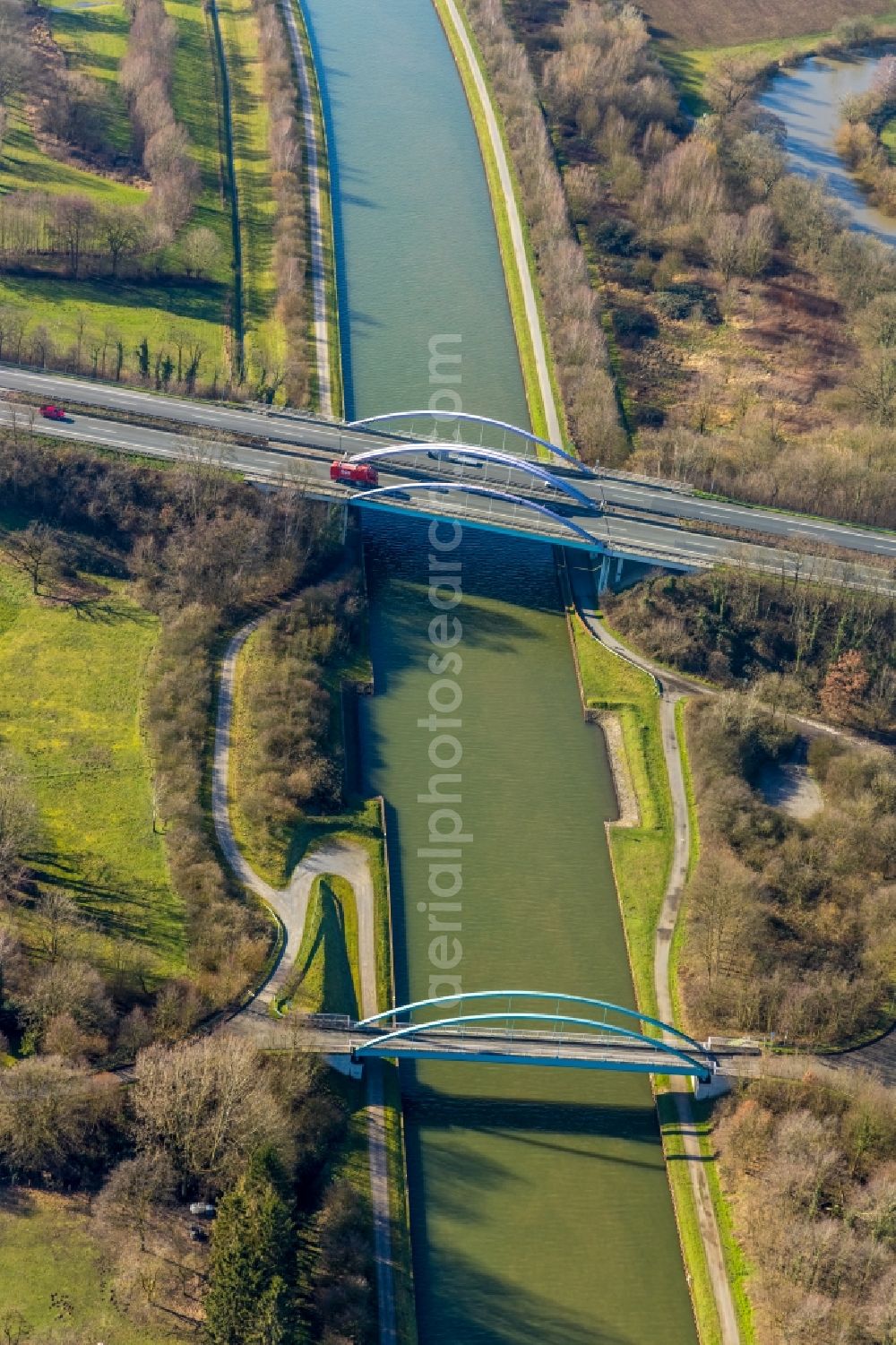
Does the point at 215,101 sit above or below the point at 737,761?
above

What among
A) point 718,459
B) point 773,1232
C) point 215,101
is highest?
point 215,101

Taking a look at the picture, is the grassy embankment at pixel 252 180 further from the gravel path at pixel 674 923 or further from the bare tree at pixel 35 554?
the gravel path at pixel 674 923

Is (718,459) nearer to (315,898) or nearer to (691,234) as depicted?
(691,234)

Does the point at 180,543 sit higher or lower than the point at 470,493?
lower

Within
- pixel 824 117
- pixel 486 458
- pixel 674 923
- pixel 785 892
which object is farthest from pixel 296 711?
pixel 824 117

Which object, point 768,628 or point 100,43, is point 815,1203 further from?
point 100,43

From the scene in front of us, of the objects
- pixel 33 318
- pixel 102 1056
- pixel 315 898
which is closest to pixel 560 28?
pixel 33 318

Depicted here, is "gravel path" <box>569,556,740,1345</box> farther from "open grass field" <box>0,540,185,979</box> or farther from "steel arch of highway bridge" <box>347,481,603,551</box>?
"open grass field" <box>0,540,185,979</box>
